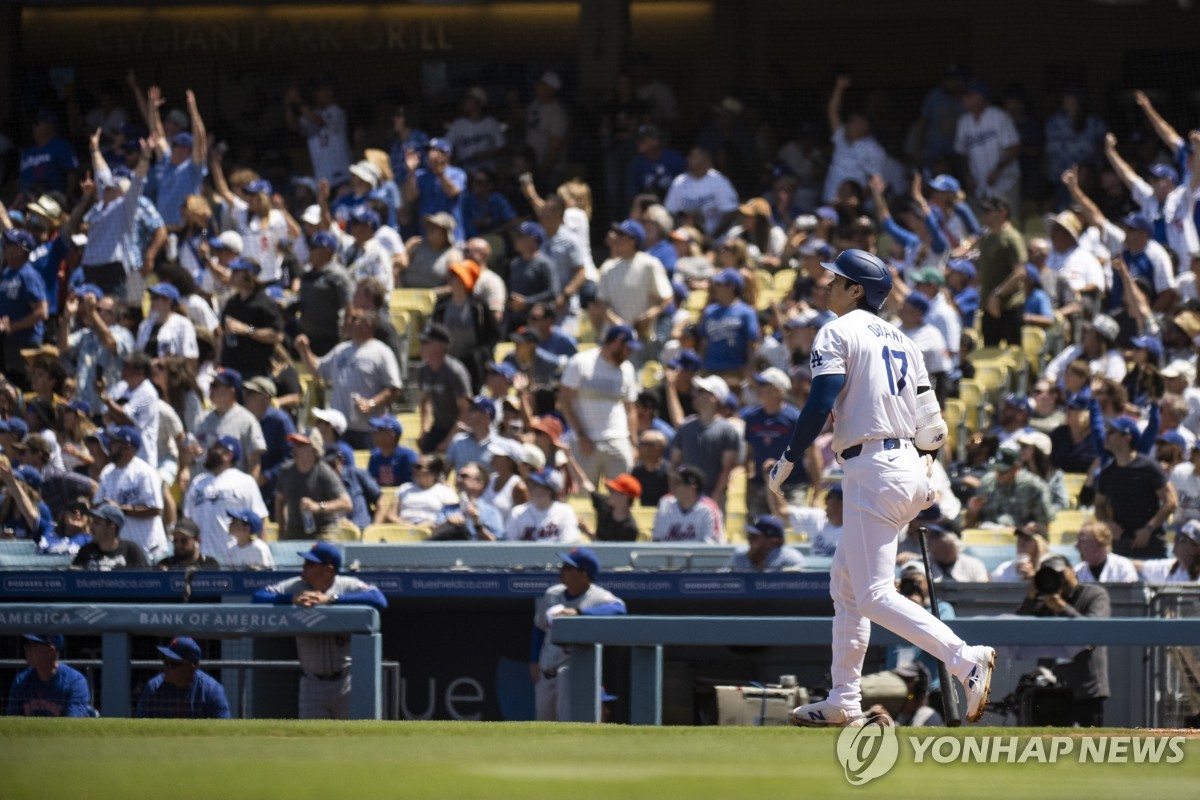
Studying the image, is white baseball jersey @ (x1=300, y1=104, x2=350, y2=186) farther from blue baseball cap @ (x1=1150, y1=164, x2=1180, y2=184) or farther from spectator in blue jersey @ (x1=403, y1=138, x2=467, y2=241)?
blue baseball cap @ (x1=1150, y1=164, x2=1180, y2=184)

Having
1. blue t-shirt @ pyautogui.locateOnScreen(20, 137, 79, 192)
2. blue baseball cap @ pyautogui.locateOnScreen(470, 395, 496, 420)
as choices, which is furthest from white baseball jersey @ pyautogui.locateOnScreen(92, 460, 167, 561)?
blue t-shirt @ pyautogui.locateOnScreen(20, 137, 79, 192)

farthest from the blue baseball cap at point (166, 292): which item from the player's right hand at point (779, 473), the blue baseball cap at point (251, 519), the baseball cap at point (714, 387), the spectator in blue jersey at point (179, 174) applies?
the player's right hand at point (779, 473)

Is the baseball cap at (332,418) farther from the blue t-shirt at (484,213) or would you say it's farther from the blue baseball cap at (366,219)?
the blue t-shirt at (484,213)

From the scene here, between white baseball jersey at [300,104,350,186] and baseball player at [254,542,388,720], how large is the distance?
991 cm

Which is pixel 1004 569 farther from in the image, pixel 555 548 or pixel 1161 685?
pixel 555 548

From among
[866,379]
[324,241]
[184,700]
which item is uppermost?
[324,241]

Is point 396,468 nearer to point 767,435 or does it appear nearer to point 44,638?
point 767,435

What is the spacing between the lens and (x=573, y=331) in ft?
50.6

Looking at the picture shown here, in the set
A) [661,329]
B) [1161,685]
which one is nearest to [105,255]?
[661,329]

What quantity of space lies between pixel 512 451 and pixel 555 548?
137 cm

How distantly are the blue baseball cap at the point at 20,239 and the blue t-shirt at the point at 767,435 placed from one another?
677cm

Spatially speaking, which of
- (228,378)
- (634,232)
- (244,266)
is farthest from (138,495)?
(634,232)

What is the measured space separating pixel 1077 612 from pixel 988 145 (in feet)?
29.9

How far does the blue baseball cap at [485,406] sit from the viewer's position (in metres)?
13.1
